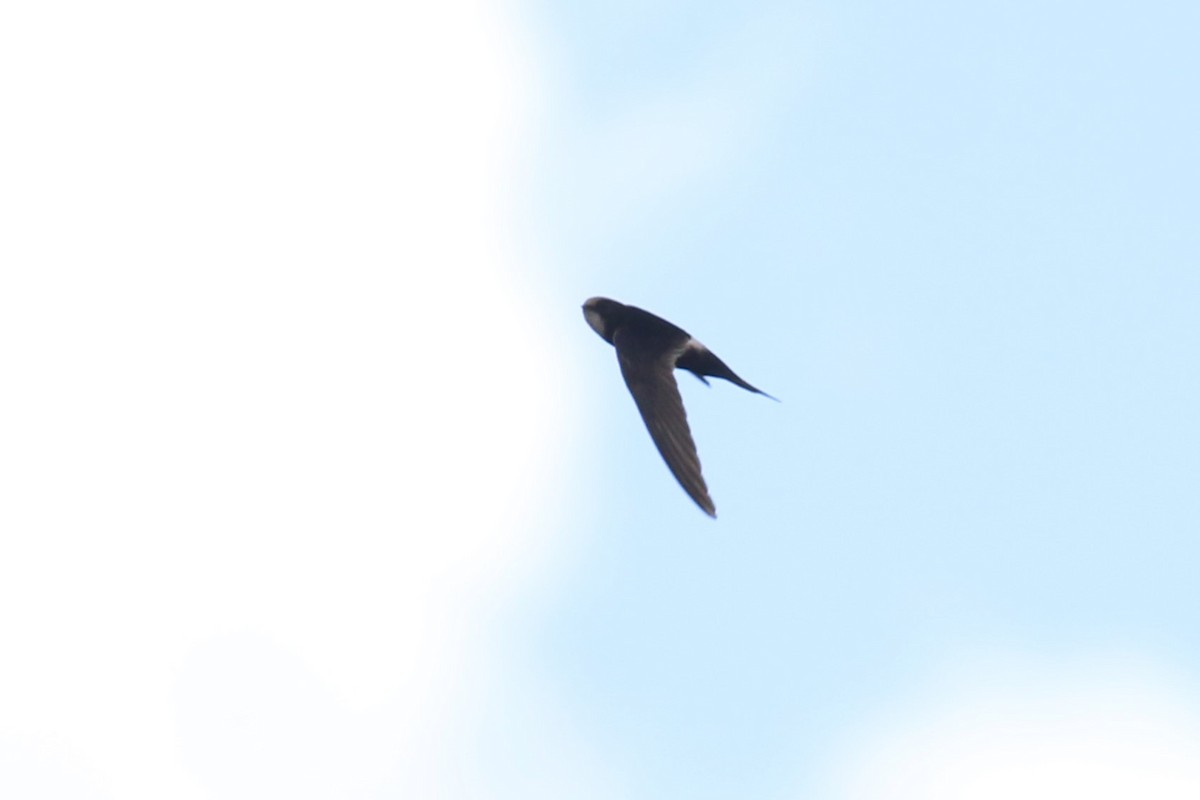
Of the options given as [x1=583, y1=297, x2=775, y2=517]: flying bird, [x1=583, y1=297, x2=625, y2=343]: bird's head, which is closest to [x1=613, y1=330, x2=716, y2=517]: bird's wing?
[x1=583, y1=297, x2=775, y2=517]: flying bird

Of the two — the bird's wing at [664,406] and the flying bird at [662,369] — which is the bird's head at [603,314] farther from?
the bird's wing at [664,406]

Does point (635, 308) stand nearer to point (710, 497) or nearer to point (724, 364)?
point (724, 364)

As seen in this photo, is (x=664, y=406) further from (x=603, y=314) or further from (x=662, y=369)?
(x=603, y=314)

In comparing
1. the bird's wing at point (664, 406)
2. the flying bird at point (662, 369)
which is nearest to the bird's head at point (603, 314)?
the flying bird at point (662, 369)

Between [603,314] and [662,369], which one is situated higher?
[603,314]

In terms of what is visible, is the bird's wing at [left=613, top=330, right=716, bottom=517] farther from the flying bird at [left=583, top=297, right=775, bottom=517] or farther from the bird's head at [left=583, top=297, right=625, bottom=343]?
the bird's head at [left=583, top=297, right=625, bottom=343]

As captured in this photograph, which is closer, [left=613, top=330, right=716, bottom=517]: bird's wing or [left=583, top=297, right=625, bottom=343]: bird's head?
[left=613, top=330, right=716, bottom=517]: bird's wing

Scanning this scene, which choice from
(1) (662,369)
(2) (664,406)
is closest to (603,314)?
(1) (662,369)

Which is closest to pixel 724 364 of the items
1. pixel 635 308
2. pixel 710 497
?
pixel 635 308
